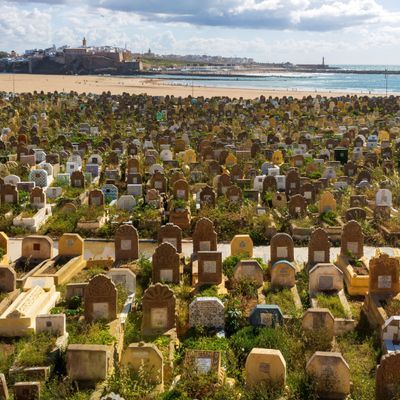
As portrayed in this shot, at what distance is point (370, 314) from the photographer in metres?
11.3

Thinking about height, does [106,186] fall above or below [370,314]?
above

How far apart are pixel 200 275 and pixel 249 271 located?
0.96 metres

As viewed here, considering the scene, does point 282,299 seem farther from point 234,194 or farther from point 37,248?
point 234,194

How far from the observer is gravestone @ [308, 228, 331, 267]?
13.8 meters

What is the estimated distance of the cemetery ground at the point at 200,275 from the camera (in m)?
8.76

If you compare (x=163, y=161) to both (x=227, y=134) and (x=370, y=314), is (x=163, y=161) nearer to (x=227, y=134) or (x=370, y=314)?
(x=227, y=134)

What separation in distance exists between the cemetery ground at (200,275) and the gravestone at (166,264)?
2cm

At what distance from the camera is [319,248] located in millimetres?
13875

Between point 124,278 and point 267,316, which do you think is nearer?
point 267,316

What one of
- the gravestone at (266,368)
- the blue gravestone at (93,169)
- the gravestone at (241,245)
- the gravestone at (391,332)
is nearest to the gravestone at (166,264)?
the gravestone at (241,245)

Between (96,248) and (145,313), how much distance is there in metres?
5.78

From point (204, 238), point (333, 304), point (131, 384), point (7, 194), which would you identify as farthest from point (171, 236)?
point (131, 384)

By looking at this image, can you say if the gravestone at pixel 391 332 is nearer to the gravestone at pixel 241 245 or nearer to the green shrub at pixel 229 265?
the green shrub at pixel 229 265

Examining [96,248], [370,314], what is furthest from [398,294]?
[96,248]
